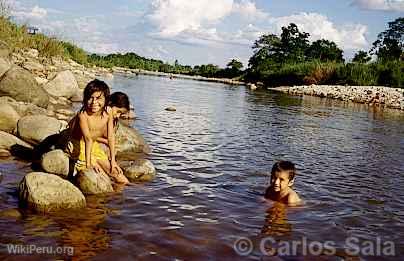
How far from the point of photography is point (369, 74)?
165ft

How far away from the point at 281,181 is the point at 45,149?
4352 millimetres

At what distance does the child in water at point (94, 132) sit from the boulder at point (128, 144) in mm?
2055

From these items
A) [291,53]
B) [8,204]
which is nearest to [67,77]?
[8,204]

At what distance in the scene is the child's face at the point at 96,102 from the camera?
7523 mm

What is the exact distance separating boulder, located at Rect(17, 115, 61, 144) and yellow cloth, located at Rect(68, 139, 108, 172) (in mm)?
1818

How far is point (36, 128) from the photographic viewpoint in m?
9.66

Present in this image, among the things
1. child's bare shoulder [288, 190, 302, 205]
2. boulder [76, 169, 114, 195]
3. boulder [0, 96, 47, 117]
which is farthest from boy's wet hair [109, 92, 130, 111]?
boulder [0, 96, 47, 117]

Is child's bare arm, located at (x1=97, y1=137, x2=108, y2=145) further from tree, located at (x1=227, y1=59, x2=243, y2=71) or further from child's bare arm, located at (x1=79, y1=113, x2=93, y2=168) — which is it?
tree, located at (x1=227, y1=59, x2=243, y2=71)

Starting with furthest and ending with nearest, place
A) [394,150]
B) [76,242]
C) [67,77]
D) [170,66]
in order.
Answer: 1. [170,66]
2. [67,77]
3. [394,150]
4. [76,242]

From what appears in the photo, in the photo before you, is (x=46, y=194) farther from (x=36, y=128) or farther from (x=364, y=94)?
(x=364, y=94)

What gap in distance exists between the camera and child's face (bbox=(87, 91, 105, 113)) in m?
7.52

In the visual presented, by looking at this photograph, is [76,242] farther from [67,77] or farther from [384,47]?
[384,47]

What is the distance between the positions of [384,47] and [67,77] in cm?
6667

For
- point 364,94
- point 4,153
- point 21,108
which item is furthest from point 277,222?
point 364,94
